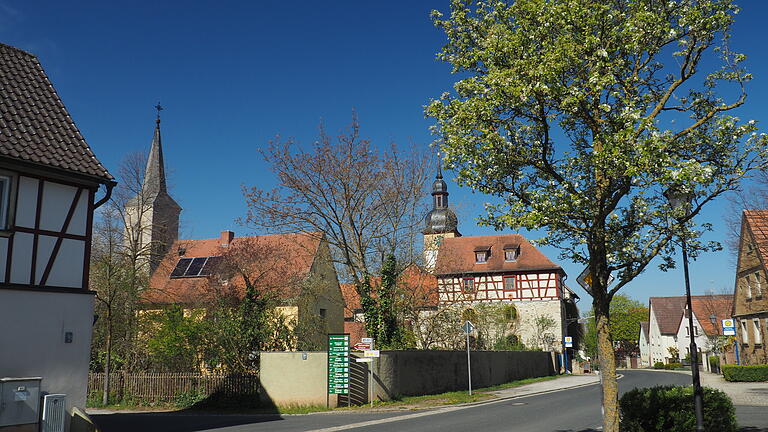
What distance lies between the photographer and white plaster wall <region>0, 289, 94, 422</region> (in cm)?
1315

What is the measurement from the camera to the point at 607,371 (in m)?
9.62

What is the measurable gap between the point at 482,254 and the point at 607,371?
4459 cm

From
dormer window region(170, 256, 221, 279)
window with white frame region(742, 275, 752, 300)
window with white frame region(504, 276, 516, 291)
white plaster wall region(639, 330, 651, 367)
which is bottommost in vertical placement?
white plaster wall region(639, 330, 651, 367)

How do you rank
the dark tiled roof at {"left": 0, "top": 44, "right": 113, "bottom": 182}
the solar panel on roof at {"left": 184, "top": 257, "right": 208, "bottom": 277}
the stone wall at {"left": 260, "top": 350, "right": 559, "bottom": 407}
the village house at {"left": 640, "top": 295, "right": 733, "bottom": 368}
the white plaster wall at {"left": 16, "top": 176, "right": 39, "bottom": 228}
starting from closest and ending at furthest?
the white plaster wall at {"left": 16, "top": 176, "right": 39, "bottom": 228}, the dark tiled roof at {"left": 0, "top": 44, "right": 113, "bottom": 182}, the stone wall at {"left": 260, "top": 350, "right": 559, "bottom": 407}, the solar panel on roof at {"left": 184, "top": 257, "right": 208, "bottom": 277}, the village house at {"left": 640, "top": 295, "right": 733, "bottom": 368}

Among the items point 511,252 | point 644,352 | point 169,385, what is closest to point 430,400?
point 169,385

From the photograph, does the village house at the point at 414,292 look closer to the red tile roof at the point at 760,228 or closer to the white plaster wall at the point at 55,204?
the white plaster wall at the point at 55,204

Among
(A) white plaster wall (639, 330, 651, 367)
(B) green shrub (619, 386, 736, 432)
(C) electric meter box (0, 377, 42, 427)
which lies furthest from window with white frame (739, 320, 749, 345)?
(A) white plaster wall (639, 330, 651, 367)

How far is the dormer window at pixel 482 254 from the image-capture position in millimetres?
53659

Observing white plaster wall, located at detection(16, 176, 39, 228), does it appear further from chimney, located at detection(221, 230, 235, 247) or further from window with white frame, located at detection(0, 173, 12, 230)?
chimney, located at detection(221, 230, 235, 247)

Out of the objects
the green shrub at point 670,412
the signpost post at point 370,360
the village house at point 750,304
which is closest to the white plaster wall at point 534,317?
the village house at point 750,304

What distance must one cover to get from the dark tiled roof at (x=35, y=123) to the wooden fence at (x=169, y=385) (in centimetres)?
976

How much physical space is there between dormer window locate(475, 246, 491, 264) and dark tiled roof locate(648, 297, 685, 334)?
125 feet

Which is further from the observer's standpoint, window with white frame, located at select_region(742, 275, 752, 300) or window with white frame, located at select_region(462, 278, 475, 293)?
window with white frame, located at select_region(742, 275, 752, 300)

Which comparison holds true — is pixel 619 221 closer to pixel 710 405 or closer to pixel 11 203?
pixel 710 405
